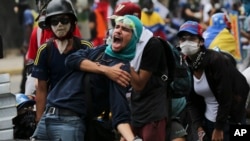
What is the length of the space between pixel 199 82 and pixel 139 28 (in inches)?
67.1

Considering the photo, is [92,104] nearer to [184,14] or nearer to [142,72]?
[142,72]

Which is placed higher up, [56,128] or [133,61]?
[133,61]

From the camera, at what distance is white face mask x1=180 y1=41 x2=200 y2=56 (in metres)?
8.56

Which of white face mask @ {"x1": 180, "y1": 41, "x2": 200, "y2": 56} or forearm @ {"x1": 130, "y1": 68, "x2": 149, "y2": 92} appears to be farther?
white face mask @ {"x1": 180, "y1": 41, "x2": 200, "y2": 56}

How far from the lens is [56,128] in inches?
282

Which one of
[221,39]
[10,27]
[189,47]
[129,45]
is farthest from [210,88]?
[10,27]

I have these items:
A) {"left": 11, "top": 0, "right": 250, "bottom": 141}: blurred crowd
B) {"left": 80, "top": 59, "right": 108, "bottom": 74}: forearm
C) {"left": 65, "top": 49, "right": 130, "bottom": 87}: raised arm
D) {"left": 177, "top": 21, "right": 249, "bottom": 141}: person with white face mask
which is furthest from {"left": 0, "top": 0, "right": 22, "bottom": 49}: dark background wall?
{"left": 80, "top": 59, "right": 108, "bottom": 74}: forearm

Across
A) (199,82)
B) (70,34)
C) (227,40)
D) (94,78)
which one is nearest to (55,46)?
(70,34)

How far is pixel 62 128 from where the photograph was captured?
7152mm

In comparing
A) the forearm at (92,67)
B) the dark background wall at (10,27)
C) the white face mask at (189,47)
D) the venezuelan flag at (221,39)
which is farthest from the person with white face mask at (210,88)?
the dark background wall at (10,27)

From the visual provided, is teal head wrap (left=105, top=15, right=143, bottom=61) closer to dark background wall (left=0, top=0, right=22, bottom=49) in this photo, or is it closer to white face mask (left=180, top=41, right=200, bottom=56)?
white face mask (left=180, top=41, right=200, bottom=56)

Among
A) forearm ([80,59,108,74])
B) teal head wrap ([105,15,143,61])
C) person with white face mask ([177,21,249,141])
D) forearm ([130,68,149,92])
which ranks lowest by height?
person with white face mask ([177,21,249,141])

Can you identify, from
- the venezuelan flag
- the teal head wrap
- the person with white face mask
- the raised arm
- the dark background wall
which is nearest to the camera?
the raised arm

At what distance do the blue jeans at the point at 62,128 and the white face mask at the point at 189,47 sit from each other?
1726mm
